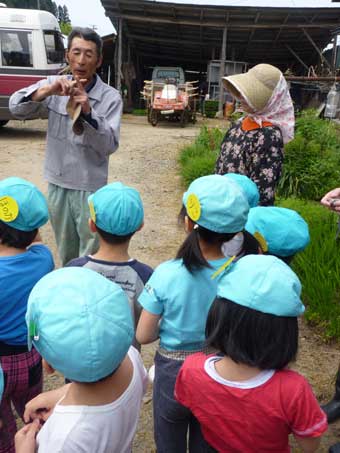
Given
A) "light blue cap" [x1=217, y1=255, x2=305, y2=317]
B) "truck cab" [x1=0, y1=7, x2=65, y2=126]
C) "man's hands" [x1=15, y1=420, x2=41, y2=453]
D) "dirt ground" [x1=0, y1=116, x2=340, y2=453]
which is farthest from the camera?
"truck cab" [x1=0, y1=7, x2=65, y2=126]

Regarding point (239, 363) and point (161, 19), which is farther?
point (161, 19)

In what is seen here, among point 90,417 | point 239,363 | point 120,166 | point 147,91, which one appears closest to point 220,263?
point 239,363

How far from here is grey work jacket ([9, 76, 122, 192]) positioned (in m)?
2.51

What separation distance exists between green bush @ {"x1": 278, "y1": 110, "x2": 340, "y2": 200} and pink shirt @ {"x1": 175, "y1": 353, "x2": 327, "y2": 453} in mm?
4685

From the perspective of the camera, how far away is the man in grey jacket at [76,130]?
2.39 m

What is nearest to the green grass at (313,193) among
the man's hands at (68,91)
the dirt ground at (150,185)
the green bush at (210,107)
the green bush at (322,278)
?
the green bush at (322,278)

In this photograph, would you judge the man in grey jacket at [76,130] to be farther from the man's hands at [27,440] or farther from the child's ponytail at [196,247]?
the man's hands at [27,440]

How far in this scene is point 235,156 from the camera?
8.82 ft

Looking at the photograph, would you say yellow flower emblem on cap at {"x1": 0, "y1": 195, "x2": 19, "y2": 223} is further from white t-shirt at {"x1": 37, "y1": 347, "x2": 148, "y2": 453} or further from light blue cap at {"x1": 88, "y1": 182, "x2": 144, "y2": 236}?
white t-shirt at {"x1": 37, "y1": 347, "x2": 148, "y2": 453}

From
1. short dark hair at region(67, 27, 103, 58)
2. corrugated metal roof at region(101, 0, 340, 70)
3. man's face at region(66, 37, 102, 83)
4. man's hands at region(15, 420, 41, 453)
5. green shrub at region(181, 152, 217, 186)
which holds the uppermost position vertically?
corrugated metal roof at region(101, 0, 340, 70)

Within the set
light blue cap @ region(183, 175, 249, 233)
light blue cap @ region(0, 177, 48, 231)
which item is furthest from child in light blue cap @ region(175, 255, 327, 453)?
light blue cap @ region(0, 177, 48, 231)

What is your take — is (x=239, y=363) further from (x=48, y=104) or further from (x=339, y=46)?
(x=339, y=46)

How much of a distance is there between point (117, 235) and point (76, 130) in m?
0.85

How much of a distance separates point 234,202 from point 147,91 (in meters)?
13.7
